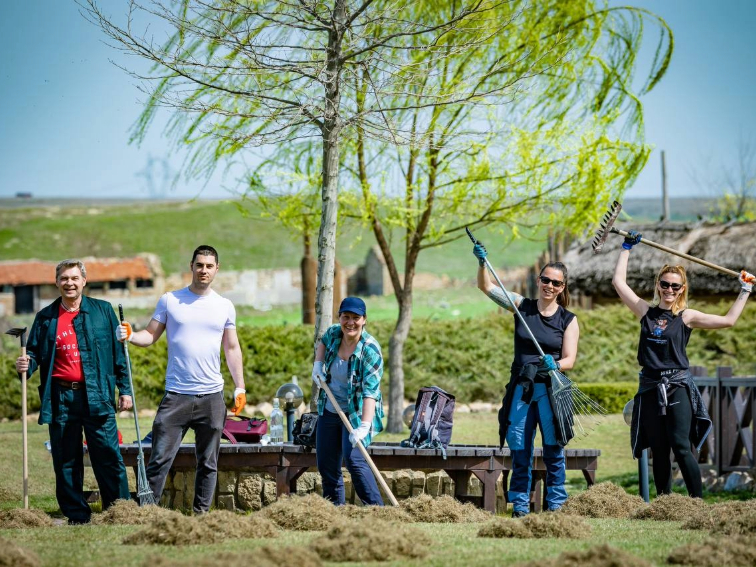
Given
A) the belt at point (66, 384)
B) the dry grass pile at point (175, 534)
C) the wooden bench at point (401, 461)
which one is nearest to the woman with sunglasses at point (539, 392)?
the wooden bench at point (401, 461)

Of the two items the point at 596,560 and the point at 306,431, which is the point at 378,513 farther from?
the point at 596,560

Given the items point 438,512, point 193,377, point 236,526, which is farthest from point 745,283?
point 236,526

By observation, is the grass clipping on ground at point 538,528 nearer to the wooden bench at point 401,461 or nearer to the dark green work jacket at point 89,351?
the wooden bench at point 401,461

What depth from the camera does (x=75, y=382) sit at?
6.76 meters

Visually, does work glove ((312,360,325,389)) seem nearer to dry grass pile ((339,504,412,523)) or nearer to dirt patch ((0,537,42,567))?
dry grass pile ((339,504,412,523))

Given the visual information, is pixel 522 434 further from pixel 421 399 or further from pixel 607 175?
pixel 607 175

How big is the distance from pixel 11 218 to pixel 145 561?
80377 millimetres

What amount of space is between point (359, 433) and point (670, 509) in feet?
6.40

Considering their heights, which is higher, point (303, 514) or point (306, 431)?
point (306, 431)

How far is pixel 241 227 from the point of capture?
266 ft

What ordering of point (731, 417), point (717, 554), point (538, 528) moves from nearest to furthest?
point (717, 554)
point (538, 528)
point (731, 417)

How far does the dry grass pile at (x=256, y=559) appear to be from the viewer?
4.31 m

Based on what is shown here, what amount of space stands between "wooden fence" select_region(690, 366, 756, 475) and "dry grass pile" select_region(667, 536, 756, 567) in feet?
16.0

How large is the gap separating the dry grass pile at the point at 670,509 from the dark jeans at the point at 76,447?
3.41m
